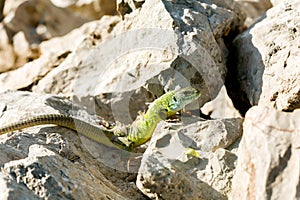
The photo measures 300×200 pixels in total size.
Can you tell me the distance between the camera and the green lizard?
4.31 meters

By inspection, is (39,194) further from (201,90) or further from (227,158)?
(201,90)

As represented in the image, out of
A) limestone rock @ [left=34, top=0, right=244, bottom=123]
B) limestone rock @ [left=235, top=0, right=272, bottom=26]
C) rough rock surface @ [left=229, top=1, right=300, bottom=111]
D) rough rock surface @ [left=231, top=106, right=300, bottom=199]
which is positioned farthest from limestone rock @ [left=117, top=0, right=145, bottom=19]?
rough rock surface @ [left=231, top=106, right=300, bottom=199]

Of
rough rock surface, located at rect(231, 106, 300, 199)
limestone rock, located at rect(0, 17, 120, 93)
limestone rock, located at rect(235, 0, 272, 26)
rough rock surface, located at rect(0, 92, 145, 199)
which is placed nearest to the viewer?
rough rock surface, located at rect(231, 106, 300, 199)

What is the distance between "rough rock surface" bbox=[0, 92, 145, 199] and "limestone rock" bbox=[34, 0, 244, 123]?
329 millimetres

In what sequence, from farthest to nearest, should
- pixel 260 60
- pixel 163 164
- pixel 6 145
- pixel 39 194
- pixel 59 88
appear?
pixel 59 88, pixel 260 60, pixel 6 145, pixel 163 164, pixel 39 194

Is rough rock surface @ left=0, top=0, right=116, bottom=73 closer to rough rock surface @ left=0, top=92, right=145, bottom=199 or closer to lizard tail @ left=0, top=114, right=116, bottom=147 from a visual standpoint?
rough rock surface @ left=0, top=92, right=145, bottom=199

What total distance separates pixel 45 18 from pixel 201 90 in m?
3.33

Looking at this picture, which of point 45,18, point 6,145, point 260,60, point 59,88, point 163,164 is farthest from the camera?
point 45,18

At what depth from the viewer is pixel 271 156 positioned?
2.81 m

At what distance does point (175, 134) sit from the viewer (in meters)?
3.84

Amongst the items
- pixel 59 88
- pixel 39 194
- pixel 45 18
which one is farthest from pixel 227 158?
pixel 45 18

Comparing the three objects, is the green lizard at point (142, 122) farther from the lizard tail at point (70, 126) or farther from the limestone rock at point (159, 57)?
the limestone rock at point (159, 57)

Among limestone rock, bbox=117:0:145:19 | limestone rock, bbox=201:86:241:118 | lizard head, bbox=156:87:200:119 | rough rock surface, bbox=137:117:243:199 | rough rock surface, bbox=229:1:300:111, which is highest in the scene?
limestone rock, bbox=117:0:145:19

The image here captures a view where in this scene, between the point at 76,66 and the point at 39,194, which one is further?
the point at 76,66
